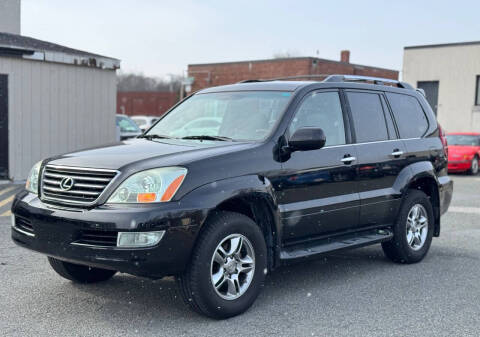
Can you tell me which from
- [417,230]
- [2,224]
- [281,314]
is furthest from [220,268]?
[2,224]

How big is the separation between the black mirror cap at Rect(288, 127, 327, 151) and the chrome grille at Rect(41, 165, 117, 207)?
1523 millimetres

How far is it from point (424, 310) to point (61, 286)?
3126 millimetres

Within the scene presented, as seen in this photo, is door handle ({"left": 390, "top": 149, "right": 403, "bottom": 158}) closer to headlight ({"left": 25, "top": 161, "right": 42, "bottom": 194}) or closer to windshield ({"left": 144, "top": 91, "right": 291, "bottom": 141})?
windshield ({"left": 144, "top": 91, "right": 291, "bottom": 141})

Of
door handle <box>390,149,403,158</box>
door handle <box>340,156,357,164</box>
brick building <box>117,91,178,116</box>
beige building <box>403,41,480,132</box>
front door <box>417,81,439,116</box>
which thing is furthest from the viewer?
brick building <box>117,91,178,116</box>

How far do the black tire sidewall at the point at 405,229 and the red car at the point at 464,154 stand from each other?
522 inches

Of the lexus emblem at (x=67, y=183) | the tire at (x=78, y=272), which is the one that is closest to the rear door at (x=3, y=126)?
the tire at (x=78, y=272)

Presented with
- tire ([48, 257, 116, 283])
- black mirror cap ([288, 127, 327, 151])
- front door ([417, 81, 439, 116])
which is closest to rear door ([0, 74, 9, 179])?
tire ([48, 257, 116, 283])

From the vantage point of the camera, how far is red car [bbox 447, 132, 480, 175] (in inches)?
758

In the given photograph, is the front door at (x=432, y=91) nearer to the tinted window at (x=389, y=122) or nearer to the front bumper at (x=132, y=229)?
the tinted window at (x=389, y=122)

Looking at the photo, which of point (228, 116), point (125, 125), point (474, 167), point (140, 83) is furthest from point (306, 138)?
point (140, 83)

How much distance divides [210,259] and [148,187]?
685mm

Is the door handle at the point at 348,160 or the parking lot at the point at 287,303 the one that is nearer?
the parking lot at the point at 287,303

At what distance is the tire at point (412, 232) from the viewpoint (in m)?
6.40

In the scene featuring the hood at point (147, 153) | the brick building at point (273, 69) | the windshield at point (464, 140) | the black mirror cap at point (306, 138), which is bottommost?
the windshield at point (464, 140)
